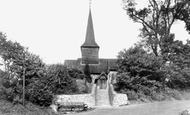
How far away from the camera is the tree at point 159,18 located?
27.4m

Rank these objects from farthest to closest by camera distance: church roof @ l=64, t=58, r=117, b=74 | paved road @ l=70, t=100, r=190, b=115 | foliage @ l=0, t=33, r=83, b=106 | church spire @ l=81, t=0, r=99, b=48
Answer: church spire @ l=81, t=0, r=99, b=48
church roof @ l=64, t=58, r=117, b=74
foliage @ l=0, t=33, r=83, b=106
paved road @ l=70, t=100, r=190, b=115

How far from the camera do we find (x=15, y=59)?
18500 mm

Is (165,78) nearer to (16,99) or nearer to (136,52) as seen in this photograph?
(136,52)

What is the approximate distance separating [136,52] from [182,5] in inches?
329

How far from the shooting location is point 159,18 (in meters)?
29.1

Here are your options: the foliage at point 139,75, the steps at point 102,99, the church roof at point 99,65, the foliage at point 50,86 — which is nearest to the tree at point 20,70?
the foliage at point 50,86

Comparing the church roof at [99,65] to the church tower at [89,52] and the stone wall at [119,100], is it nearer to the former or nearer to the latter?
the church tower at [89,52]

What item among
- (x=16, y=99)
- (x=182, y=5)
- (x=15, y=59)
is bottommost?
(x=16, y=99)

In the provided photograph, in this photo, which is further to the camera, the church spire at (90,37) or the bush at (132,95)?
the church spire at (90,37)

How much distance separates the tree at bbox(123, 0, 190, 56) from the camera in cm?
2738

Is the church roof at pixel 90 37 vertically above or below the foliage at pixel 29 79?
above

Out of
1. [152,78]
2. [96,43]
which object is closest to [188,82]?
[152,78]

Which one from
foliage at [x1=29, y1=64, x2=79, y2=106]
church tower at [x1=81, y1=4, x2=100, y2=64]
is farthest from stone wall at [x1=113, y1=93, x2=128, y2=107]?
church tower at [x1=81, y1=4, x2=100, y2=64]

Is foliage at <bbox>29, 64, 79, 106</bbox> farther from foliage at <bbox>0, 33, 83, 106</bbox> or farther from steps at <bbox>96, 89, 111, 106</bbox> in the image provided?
steps at <bbox>96, 89, 111, 106</bbox>
